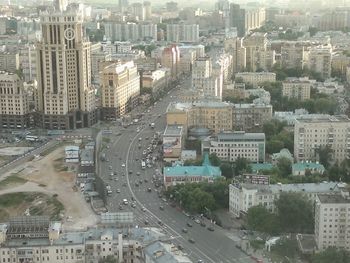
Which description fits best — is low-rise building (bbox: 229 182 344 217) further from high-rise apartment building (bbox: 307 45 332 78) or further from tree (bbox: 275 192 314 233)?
high-rise apartment building (bbox: 307 45 332 78)

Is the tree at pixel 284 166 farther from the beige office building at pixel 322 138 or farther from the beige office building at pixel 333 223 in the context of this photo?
the beige office building at pixel 333 223

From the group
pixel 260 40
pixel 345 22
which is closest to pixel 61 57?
pixel 260 40

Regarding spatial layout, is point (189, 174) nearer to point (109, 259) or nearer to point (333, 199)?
point (333, 199)

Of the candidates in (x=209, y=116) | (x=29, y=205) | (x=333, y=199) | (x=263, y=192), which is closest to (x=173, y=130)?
(x=209, y=116)

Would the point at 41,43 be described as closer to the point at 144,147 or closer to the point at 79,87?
the point at 79,87

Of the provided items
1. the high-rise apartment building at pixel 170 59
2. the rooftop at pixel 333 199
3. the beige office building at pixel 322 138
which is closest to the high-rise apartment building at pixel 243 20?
the high-rise apartment building at pixel 170 59

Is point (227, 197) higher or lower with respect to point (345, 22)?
lower
